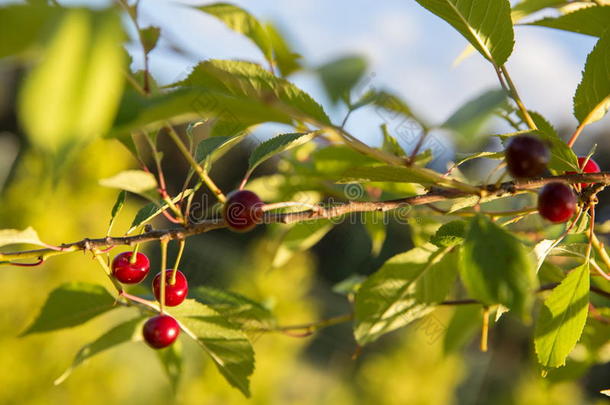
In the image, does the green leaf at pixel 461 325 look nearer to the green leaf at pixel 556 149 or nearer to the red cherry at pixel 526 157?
the green leaf at pixel 556 149

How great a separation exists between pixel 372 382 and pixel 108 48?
616 cm

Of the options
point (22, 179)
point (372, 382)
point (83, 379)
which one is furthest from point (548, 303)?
point (372, 382)

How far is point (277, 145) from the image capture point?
637mm

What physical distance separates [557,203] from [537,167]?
59 mm

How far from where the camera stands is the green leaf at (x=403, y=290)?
79 centimetres

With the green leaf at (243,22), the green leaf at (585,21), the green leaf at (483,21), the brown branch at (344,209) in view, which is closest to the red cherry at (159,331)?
the brown branch at (344,209)

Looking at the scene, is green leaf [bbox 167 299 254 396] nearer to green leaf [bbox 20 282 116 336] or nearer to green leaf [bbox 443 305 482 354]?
green leaf [bbox 20 282 116 336]

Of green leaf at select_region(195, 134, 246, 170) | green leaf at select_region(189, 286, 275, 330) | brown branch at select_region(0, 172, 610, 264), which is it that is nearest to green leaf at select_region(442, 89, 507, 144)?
brown branch at select_region(0, 172, 610, 264)

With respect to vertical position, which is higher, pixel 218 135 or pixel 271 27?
pixel 271 27

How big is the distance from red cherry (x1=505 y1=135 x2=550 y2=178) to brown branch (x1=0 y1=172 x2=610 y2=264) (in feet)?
0.18

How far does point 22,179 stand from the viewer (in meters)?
4.39

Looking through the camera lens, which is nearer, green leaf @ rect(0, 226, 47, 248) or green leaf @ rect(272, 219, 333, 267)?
green leaf @ rect(0, 226, 47, 248)

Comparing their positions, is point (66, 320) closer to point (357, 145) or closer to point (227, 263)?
point (357, 145)

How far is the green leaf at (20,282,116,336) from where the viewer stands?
80cm
